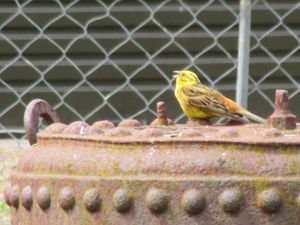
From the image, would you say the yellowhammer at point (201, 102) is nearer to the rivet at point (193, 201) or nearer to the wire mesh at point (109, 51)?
the rivet at point (193, 201)

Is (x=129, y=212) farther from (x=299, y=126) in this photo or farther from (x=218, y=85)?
(x=218, y=85)

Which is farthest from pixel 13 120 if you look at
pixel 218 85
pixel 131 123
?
pixel 131 123

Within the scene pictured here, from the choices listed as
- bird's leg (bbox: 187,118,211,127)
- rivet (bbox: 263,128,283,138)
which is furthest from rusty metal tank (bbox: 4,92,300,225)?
bird's leg (bbox: 187,118,211,127)

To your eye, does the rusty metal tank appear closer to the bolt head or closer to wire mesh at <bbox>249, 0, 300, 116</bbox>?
the bolt head

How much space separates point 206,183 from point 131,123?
1.21ft

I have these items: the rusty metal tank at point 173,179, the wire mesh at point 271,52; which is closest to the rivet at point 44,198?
the rusty metal tank at point 173,179

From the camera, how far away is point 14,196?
6.18 feet

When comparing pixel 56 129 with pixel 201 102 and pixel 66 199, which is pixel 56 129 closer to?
pixel 66 199

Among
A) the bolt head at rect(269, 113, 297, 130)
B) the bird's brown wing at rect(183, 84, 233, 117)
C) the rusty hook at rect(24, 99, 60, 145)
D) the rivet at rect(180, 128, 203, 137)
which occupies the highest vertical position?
the bird's brown wing at rect(183, 84, 233, 117)

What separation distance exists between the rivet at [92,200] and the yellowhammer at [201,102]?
0.71m

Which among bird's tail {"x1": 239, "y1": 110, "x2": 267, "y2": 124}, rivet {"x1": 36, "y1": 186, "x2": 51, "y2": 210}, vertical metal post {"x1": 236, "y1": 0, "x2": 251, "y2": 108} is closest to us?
rivet {"x1": 36, "y1": 186, "x2": 51, "y2": 210}

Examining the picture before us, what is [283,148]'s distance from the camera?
172 centimetres

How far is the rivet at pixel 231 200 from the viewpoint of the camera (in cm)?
167

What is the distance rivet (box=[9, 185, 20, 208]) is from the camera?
1875 millimetres
